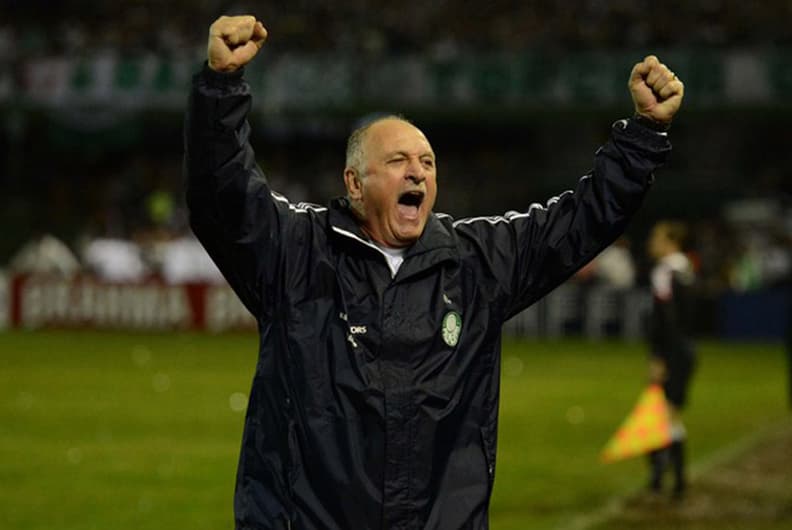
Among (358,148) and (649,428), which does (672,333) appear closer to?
(649,428)

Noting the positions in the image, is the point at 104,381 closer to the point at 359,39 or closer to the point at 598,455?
the point at 598,455

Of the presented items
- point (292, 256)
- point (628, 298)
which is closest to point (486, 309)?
point (292, 256)

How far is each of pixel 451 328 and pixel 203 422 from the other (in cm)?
1322

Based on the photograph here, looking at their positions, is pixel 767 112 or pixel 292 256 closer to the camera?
pixel 292 256

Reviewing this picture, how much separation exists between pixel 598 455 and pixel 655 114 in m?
10.9

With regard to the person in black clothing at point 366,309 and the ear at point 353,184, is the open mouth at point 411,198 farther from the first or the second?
the ear at point 353,184

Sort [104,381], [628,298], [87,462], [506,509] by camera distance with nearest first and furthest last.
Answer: [506,509], [87,462], [104,381], [628,298]

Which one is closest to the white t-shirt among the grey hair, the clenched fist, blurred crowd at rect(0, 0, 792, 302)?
the grey hair

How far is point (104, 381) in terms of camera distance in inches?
880

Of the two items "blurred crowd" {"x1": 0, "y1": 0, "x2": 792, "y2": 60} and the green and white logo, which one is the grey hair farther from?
"blurred crowd" {"x1": 0, "y1": 0, "x2": 792, "y2": 60}

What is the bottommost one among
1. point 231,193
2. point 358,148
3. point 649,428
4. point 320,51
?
point 649,428

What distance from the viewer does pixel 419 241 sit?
17.3ft

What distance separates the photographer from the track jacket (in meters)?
5.08

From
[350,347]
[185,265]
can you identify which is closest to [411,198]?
[350,347]
